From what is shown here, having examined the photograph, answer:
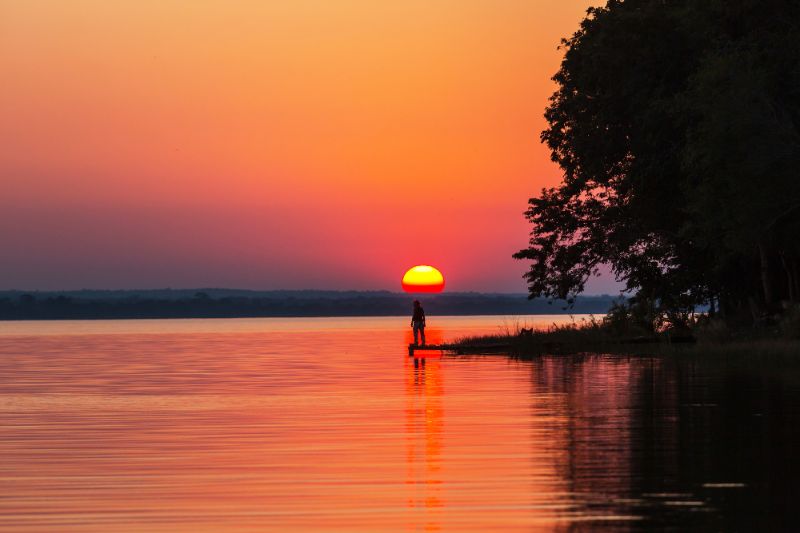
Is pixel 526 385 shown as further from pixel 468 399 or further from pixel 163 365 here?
pixel 163 365

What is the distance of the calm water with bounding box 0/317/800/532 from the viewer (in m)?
16.0

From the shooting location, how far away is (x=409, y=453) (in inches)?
890

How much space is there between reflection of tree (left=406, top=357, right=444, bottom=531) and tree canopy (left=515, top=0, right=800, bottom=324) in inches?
505

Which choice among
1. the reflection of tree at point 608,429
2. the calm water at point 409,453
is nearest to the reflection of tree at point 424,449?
the calm water at point 409,453

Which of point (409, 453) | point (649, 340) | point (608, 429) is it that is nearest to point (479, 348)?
point (649, 340)

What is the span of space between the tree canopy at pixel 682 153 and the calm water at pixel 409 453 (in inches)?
315

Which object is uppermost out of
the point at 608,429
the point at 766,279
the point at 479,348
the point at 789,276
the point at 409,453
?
the point at 789,276

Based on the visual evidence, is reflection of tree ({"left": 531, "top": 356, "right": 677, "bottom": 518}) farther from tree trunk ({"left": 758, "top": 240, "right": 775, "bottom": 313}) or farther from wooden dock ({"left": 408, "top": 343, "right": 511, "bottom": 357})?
wooden dock ({"left": 408, "top": 343, "right": 511, "bottom": 357})

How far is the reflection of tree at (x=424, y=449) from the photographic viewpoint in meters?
16.4

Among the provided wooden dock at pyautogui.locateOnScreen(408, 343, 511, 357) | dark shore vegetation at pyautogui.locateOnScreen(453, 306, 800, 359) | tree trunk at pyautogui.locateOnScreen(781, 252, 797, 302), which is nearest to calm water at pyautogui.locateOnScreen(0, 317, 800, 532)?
dark shore vegetation at pyautogui.locateOnScreen(453, 306, 800, 359)

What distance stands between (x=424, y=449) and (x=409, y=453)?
0.57 metres

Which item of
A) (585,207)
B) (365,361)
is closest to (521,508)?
(365,361)

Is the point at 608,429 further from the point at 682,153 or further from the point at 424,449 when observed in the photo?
the point at 682,153

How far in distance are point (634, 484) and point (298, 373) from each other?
33.0 meters
